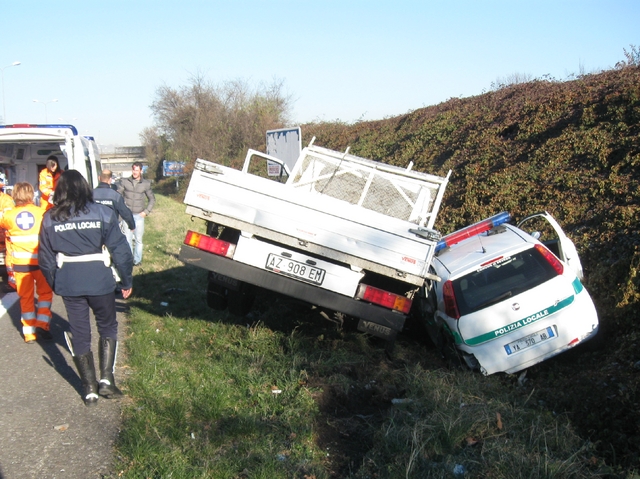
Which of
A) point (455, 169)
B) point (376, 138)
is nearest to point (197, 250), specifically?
point (455, 169)

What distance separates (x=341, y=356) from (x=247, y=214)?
1.75 m

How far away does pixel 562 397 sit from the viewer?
5371 millimetres

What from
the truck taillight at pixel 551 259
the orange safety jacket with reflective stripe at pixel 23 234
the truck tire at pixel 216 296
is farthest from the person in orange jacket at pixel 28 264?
the truck taillight at pixel 551 259

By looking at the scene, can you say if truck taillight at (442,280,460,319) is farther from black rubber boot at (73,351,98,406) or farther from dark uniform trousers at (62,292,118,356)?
black rubber boot at (73,351,98,406)

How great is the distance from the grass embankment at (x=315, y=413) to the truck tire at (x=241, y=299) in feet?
0.67

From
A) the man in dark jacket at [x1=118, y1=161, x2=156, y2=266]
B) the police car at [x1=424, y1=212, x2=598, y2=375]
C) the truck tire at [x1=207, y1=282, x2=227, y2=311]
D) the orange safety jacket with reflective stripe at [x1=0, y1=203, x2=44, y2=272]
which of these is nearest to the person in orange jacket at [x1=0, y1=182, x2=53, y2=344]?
the orange safety jacket with reflective stripe at [x1=0, y1=203, x2=44, y2=272]

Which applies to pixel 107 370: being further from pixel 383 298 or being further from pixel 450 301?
pixel 450 301

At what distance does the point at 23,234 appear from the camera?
713 cm

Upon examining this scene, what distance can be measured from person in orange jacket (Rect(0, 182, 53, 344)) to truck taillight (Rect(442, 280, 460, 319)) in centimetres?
431

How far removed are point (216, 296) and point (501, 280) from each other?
3.31 metres

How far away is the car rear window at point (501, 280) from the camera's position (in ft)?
20.7

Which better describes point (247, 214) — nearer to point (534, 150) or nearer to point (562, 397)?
point (562, 397)

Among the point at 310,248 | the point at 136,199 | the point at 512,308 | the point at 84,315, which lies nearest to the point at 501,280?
the point at 512,308

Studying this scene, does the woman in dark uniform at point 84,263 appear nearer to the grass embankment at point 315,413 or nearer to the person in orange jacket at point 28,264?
the grass embankment at point 315,413
